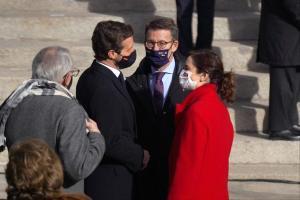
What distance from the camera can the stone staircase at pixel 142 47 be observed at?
25.6 feet

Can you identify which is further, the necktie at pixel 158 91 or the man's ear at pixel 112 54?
the necktie at pixel 158 91

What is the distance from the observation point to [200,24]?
28.9ft

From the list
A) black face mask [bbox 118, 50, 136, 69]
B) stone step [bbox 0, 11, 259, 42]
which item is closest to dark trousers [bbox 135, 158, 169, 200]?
black face mask [bbox 118, 50, 136, 69]

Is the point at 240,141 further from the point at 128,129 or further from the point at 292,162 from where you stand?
the point at 128,129

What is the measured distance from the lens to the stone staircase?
7.80 meters

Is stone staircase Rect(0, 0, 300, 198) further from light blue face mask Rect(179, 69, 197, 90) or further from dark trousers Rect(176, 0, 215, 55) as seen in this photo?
light blue face mask Rect(179, 69, 197, 90)

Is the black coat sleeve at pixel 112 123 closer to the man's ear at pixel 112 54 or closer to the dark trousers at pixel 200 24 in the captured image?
the man's ear at pixel 112 54

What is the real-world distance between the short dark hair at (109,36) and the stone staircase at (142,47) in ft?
8.39

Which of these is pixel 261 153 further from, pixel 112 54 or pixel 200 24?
→ pixel 112 54

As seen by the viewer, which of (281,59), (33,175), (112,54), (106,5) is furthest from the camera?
(106,5)

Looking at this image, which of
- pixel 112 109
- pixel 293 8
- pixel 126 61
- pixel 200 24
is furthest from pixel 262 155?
pixel 112 109

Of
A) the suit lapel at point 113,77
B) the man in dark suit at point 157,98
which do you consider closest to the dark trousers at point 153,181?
the man in dark suit at point 157,98

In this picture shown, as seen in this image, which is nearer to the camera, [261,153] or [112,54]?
[112,54]

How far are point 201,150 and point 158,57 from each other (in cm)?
84
